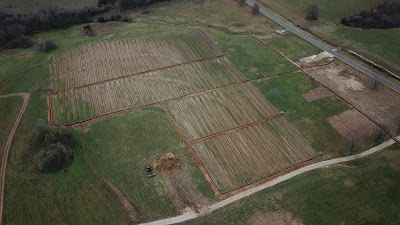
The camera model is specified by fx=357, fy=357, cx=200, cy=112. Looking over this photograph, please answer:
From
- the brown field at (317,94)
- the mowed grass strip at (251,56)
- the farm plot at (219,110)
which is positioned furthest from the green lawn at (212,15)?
the farm plot at (219,110)

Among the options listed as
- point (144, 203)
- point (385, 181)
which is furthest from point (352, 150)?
point (144, 203)

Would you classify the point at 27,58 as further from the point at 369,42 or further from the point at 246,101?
the point at 369,42

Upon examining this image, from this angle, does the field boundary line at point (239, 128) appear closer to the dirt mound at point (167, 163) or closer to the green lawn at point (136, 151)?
the green lawn at point (136, 151)

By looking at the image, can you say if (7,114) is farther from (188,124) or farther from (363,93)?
(363,93)

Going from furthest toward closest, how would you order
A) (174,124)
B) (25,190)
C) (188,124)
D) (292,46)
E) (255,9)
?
(255,9) → (292,46) → (188,124) → (174,124) → (25,190)

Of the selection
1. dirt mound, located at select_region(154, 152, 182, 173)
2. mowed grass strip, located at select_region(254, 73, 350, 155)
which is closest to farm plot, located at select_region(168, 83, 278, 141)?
mowed grass strip, located at select_region(254, 73, 350, 155)

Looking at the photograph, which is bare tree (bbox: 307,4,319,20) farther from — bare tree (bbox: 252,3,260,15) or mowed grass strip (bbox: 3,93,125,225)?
mowed grass strip (bbox: 3,93,125,225)

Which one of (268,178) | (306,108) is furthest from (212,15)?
(268,178)
